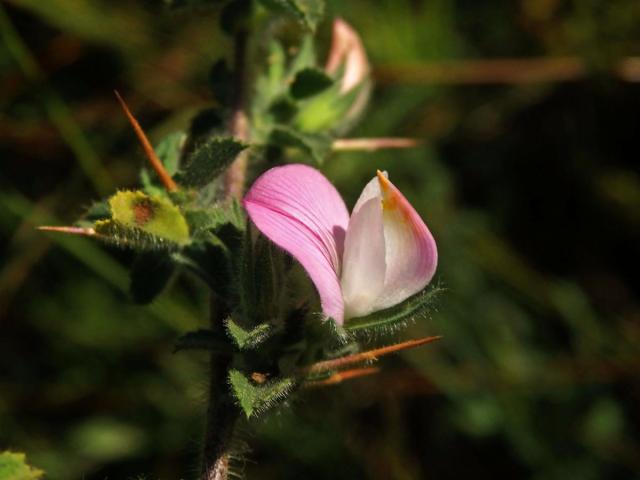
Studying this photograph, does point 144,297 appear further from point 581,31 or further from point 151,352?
point 581,31

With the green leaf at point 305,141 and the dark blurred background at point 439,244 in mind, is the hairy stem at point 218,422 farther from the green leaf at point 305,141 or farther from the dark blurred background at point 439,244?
the dark blurred background at point 439,244

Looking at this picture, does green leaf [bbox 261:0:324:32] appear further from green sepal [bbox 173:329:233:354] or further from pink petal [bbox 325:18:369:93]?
green sepal [bbox 173:329:233:354]

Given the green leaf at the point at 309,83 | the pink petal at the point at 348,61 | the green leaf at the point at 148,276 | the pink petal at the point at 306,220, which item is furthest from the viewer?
the pink petal at the point at 348,61

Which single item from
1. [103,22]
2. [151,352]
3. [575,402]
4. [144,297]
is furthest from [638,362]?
[103,22]

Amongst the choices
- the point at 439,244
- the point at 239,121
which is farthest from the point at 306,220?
the point at 439,244

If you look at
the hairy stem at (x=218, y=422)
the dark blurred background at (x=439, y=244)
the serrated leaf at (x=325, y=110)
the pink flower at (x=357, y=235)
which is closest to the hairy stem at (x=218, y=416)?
the hairy stem at (x=218, y=422)

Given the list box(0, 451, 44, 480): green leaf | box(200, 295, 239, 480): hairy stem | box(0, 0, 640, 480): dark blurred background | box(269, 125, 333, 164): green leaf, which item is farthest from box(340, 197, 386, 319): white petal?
box(0, 0, 640, 480): dark blurred background
